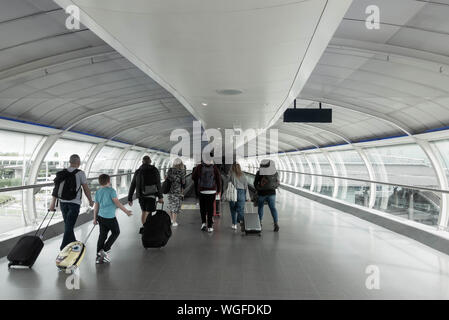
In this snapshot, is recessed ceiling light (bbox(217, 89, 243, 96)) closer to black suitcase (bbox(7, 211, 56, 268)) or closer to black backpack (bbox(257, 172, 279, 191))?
black backpack (bbox(257, 172, 279, 191))

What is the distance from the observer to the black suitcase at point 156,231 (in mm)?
5531

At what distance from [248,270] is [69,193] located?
303 cm

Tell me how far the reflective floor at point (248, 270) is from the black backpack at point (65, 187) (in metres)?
1.04

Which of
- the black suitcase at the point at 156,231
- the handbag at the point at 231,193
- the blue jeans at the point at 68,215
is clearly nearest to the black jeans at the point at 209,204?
the handbag at the point at 231,193

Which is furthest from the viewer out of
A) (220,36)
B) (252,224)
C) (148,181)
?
(252,224)

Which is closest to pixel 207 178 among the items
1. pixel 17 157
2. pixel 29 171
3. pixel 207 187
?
pixel 207 187

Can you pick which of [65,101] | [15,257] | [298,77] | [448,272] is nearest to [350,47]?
[298,77]

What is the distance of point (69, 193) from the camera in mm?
5004

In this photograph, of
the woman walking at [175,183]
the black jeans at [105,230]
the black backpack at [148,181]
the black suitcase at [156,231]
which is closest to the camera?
the black jeans at [105,230]

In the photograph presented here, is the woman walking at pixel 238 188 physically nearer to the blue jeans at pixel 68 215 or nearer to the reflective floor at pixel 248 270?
the reflective floor at pixel 248 270

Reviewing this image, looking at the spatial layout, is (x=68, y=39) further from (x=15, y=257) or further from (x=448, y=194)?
(x=448, y=194)

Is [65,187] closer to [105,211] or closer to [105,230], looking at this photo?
[105,211]

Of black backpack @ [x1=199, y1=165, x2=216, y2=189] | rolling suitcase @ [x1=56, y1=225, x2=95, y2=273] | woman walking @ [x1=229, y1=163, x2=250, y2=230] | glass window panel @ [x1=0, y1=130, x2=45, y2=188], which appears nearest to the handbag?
woman walking @ [x1=229, y1=163, x2=250, y2=230]

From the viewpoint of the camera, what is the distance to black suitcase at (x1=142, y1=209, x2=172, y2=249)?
5.53 metres
